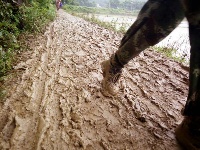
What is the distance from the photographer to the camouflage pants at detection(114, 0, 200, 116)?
92 centimetres

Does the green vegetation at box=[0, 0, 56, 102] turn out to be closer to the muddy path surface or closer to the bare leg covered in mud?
the muddy path surface

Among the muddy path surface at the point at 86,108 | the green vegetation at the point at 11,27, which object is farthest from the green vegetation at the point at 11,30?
the muddy path surface at the point at 86,108

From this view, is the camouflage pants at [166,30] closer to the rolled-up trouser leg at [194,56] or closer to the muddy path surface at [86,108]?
the rolled-up trouser leg at [194,56]

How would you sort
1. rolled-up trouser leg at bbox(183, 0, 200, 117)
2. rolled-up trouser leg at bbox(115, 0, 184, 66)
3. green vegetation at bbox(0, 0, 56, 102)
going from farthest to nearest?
green vegetation at bbox(0, 0, 56, 102)
rolled-up trouser leg at bbox(115, 0, 184, 66)
rolled-up trouser leg at bbox(183, 0, 200, 117)

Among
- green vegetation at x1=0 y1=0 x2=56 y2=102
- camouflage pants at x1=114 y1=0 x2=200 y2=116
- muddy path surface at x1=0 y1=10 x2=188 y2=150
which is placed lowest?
muddy path surface at x1=0 y1=10 x2=188 y2=150

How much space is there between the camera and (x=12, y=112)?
1363mm

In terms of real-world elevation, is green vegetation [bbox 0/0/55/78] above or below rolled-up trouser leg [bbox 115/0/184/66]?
below

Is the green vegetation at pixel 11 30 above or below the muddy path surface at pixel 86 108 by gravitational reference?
above

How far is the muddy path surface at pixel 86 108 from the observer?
1.17 metres

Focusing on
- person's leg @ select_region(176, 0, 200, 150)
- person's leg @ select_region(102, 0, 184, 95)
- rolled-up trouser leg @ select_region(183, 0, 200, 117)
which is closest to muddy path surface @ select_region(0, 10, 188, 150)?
person's leg @ select_region(176, 0, 200, 150)

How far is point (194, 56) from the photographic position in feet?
3.26

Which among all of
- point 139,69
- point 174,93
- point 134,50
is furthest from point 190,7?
point 139,69

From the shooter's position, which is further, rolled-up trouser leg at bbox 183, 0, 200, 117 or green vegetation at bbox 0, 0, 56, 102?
green vegetation at bbox 0, 0, 56, 102

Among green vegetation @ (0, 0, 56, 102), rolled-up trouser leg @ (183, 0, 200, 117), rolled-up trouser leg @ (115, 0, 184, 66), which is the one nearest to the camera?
rolled-up trouser leg @ (183, 0, 200, 117)
